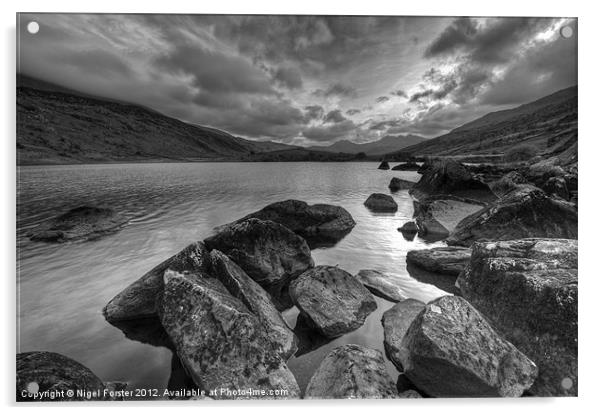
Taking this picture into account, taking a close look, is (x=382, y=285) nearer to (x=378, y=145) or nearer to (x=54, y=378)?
(x=378, y=145)

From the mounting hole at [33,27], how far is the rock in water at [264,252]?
205 inches

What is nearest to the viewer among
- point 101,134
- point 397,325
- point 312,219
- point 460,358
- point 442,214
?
point 460,358

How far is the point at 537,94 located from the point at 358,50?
14.6 ft

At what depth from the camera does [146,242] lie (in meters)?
7.95

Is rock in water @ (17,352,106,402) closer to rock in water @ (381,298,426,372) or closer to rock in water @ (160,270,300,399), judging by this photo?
rock in water @ (160,270,300,399)

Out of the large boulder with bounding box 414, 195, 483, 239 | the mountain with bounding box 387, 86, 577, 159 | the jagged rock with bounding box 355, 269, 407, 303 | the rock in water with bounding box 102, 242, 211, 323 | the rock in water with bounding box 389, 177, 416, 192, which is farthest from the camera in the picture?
the rock in water with bounding box 389, 177, 416, 192

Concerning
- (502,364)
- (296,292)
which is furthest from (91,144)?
(502,364)

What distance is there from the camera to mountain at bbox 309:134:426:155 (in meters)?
7.58

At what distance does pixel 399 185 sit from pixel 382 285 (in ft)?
36.4

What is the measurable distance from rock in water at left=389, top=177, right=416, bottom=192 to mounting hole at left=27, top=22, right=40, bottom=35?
1391 centimetres

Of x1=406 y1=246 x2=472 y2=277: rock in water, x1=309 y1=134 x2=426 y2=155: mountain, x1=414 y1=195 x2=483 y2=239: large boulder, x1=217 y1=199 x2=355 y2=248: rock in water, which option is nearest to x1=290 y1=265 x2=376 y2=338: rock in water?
x1=406 y1=246 x2=472 y2=277: rock in water

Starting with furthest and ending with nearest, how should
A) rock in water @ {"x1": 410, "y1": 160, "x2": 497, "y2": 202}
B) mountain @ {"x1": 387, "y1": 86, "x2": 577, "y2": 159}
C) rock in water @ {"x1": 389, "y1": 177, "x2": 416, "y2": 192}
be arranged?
rock in water @ {"x1": 389, "y1": 177, "x2": 416, "y2": 192} → rock in water @ {"x1": 410, "y1": 160, "x2": 497, "y2": 202} → mountain @ {"x1": 387, "y1": 86, "x2": 577, "y2": 159}

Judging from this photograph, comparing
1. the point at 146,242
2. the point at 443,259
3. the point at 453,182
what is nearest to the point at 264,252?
the point at 146,242

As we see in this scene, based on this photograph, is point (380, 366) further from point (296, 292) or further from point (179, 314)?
point (179, 314)
